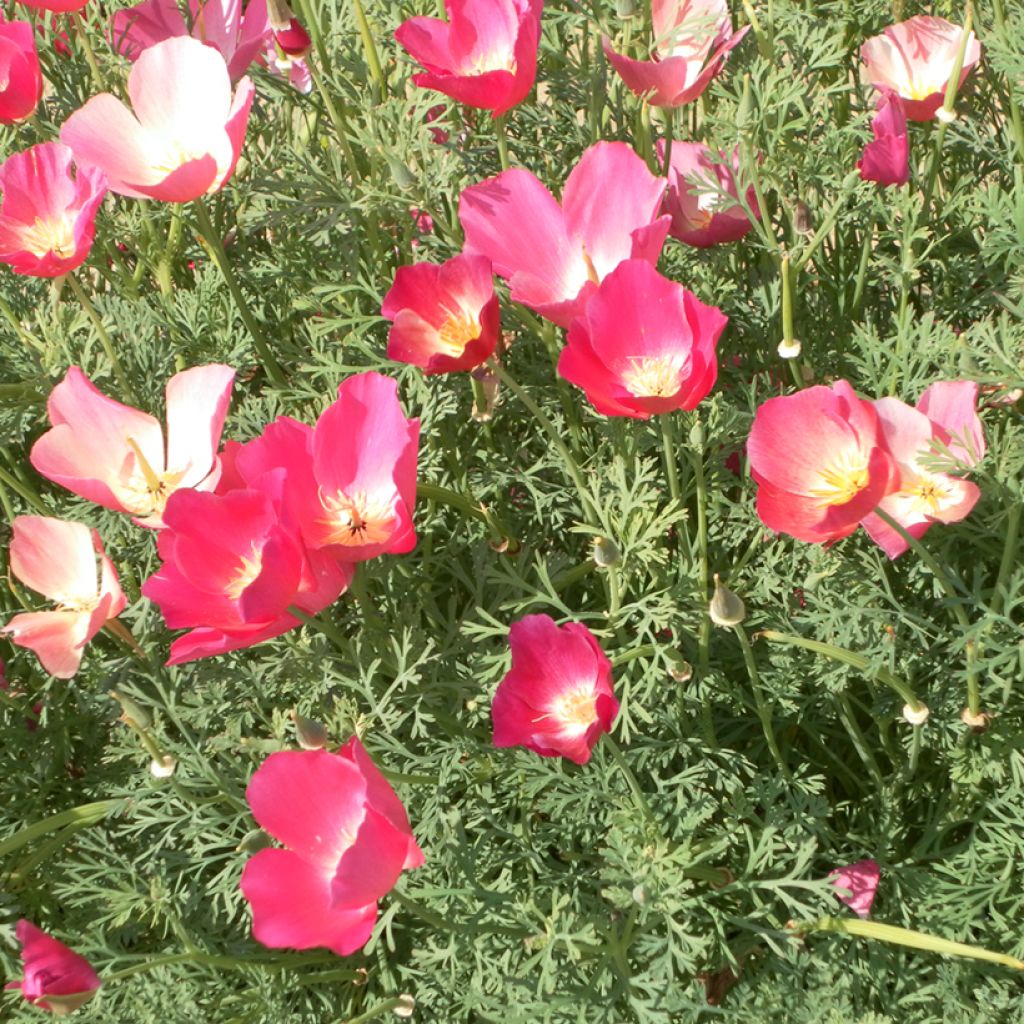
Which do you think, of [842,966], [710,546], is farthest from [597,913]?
[710,546]

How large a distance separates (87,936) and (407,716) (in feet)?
1.20

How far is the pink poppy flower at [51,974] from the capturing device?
0.94 metres

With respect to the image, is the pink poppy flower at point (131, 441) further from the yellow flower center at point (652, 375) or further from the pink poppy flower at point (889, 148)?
the pink poppy flower at point (889, 148)

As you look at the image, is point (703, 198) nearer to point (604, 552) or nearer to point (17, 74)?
point (604, 552)

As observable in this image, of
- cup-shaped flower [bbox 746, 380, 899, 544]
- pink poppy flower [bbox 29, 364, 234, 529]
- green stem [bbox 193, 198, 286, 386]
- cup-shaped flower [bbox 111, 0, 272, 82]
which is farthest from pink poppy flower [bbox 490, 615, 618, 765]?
cup-shaped flower [bbox 111, 0, 272, 82]

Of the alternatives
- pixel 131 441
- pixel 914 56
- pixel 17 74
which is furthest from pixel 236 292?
pixel 914 56

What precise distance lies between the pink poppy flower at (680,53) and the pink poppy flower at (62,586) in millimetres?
617

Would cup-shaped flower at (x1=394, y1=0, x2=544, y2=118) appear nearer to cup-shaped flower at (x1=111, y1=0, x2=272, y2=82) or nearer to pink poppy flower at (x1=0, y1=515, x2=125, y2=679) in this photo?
cup-shaped flower at (x1=111, y1=0, x2=272, y2=82)

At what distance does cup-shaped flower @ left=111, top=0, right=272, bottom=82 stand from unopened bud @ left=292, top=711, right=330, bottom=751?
74 cm

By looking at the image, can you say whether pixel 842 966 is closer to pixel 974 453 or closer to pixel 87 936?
pixel 974 453

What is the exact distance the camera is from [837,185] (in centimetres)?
135

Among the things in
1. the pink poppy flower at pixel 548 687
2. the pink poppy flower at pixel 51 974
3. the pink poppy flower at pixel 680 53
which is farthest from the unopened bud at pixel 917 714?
the pink poppy flower at pixel 51 974

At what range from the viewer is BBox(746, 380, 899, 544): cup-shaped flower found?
101 cm

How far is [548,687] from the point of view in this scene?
1086 millimetres
